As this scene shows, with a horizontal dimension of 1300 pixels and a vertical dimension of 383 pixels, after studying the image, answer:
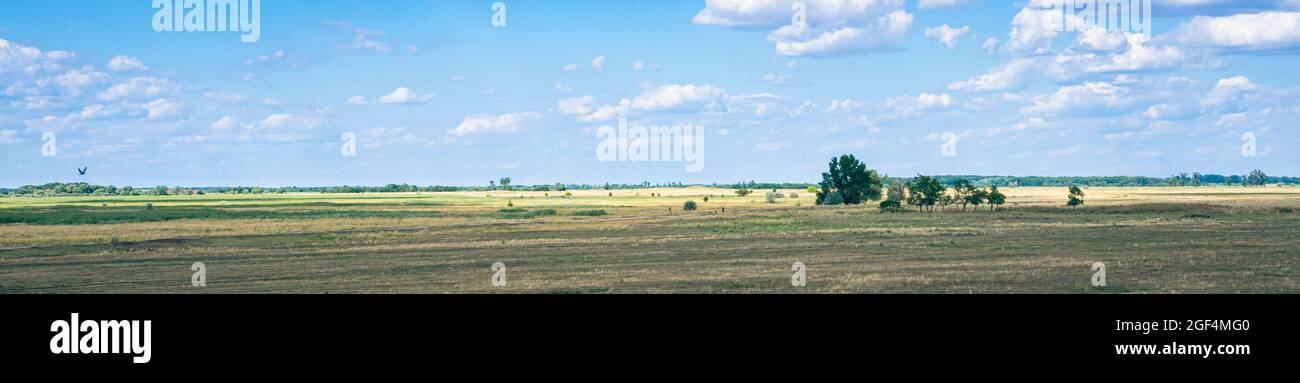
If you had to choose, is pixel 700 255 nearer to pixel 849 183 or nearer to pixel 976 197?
pixel 976 197

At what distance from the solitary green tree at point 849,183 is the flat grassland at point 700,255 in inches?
1750

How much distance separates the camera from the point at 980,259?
4231 cm

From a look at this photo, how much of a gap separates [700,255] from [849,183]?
86761 millimetres

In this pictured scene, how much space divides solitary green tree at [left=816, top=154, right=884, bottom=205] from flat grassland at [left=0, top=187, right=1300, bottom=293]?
1750 inches

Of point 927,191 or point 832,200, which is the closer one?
point 927,191

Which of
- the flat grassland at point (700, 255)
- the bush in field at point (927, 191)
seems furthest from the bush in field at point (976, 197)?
the flat grassland at point (700, 255)

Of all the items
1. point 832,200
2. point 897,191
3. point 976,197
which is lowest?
point 832,200

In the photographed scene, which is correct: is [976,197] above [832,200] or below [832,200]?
above

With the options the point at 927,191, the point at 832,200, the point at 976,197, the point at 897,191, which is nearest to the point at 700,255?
the point at 927,191

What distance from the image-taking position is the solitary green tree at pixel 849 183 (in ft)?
431

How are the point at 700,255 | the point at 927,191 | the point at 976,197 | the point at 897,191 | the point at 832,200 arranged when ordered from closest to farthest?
the point at 700,255 → the point at 927,191 → the point at 976,197 → the point at 897,191 → the point at 832,200

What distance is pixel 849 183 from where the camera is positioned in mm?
131875

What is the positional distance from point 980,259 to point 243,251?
38.1 metres
